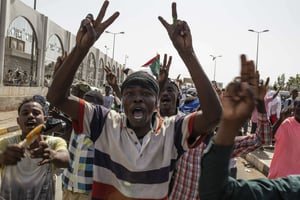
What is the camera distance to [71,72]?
7.11 feet

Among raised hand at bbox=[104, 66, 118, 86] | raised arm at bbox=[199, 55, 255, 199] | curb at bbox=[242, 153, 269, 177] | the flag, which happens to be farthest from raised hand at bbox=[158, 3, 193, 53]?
curb at bbox=[242, 153, 269, 177]

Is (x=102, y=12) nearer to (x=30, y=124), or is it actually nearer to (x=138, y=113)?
(x=138, y=113)

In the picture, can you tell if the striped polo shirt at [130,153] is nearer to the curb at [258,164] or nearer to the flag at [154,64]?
the flag at [154,64]

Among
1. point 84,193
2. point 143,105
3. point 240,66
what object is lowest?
point 84,193

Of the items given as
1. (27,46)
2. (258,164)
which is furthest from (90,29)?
(27,46)

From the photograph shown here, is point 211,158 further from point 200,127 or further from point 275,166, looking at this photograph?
point 275,166

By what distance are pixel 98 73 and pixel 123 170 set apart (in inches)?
1815

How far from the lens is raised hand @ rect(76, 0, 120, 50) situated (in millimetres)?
2182

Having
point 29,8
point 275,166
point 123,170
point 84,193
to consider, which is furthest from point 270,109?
point 29,8

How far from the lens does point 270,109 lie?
28.8 feet

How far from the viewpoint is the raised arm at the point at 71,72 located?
2154mm

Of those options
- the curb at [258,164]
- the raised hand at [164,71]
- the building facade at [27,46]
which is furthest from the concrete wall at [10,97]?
the raised hand at [164,71]

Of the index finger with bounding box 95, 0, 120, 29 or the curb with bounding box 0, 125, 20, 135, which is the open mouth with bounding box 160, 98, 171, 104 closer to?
the index finger with bounding box 95, 0, 120, 29

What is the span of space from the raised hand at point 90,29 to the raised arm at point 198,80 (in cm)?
40
